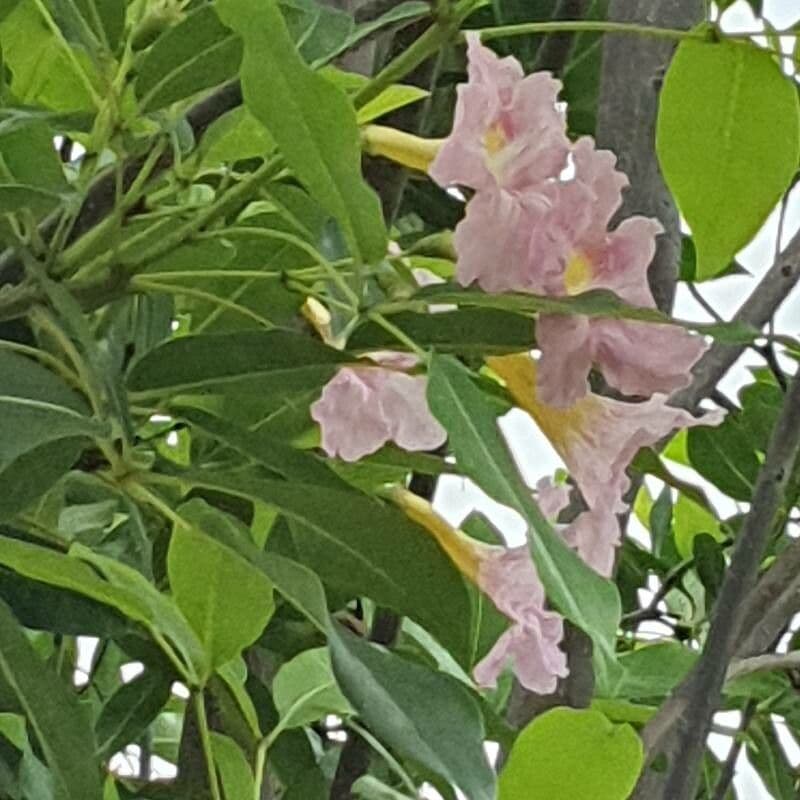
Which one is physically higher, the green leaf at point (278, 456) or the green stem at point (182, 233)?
the green stem at point (182, 233)

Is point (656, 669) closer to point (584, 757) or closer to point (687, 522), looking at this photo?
point (584, 757)

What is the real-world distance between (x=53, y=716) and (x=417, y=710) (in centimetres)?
11

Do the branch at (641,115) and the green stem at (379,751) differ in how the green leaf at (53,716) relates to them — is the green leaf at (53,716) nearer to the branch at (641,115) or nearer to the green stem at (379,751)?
the green stem at (379,751)

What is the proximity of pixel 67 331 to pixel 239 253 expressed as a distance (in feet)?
0.30

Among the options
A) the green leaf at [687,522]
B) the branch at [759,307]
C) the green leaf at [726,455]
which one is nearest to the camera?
the branch at [759,307]

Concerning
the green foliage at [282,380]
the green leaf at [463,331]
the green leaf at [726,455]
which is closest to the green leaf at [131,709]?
the green foliage at [282,380]

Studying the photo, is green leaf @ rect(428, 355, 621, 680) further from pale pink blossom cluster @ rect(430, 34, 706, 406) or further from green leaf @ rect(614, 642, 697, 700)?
green leaf @ rect(614, 642, 697, 700)

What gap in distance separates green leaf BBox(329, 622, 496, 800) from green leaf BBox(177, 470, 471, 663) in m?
0.03

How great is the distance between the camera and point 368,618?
58 centimetres

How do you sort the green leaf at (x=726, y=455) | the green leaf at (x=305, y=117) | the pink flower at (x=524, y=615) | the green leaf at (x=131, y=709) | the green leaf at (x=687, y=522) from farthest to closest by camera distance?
the green leaf at (x=687, y=522)
the green leaf at (x=726, y=455)
the green leaf at (x=131, y=709)
the pink flower at (x=524, y=615)
the green leaf at (x=305, y=117)

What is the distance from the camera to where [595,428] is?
0.38m

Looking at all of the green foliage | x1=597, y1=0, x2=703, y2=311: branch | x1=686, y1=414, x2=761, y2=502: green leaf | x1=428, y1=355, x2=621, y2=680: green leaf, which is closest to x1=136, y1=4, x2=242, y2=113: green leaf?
the green foliage

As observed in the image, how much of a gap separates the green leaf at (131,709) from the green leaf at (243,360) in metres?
0.17

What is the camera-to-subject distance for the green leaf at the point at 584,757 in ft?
1.17
